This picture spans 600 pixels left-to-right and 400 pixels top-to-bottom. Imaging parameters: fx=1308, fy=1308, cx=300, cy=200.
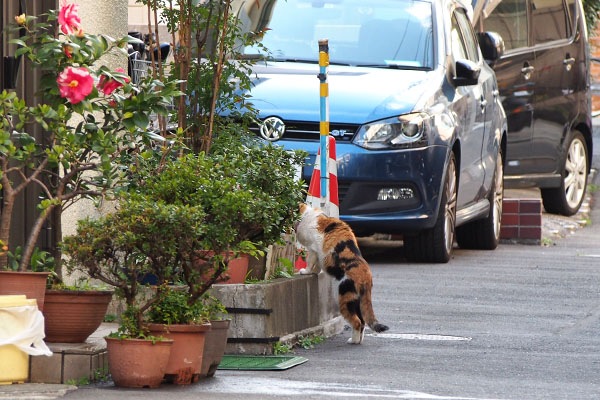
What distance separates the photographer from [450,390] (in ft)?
20.0

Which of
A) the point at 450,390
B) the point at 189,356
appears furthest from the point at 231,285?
the point at 450,390

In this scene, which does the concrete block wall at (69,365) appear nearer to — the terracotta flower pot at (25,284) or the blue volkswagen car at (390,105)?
the terracotta flower pot at (25,284)

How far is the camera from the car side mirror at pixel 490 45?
1269cm

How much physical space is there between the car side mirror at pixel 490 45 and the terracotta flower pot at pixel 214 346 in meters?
6.92

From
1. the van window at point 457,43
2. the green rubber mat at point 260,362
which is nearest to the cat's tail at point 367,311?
the green rubber mat at point 260,362

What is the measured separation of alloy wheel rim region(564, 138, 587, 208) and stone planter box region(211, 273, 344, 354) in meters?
8.97

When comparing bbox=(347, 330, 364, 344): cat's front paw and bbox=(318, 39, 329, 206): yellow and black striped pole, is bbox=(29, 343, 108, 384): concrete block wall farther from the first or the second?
bbox=(318, 39, 329, 206): yellow and black striped pole

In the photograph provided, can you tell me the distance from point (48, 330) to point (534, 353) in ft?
9.14

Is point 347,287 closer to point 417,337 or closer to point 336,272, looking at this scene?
point 336,272

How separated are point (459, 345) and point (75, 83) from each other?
9.38 ft

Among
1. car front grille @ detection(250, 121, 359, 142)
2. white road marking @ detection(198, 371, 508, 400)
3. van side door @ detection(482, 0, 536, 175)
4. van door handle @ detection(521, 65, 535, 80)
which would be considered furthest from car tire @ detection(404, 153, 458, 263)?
white road marking @ detection(198, 371, 508, 400)

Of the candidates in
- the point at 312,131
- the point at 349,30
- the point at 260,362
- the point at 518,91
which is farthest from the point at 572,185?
the point at 260,362

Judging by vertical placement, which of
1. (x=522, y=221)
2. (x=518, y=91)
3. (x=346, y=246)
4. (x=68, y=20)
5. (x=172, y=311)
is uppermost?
(x=68, y=20)

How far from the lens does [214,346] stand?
6.33m
